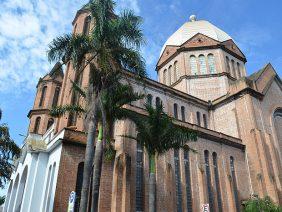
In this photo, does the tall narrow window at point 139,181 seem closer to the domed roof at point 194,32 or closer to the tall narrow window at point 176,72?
the tall narrow window at point 176,72

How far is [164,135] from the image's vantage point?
16266 mm

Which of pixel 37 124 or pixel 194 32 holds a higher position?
pixel 194 32

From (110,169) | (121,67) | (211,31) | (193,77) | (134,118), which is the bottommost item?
(110,169)

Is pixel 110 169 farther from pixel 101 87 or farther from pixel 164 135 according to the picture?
pixel 101 87

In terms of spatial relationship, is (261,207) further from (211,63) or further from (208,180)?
(211,63)

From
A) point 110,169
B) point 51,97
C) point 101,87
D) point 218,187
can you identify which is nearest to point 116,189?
point 110,169

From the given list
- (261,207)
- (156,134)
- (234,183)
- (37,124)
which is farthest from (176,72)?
(156,134)

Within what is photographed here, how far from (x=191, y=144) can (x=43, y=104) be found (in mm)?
18282

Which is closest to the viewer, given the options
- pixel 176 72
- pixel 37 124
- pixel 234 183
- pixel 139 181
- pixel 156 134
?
pixel 156 134

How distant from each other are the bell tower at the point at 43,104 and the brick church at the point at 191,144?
0.11 meters

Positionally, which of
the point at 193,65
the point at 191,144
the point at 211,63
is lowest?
the point at 191,144

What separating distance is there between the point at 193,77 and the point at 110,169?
811 inches

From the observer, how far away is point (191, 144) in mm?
25297

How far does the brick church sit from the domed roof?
16cm
